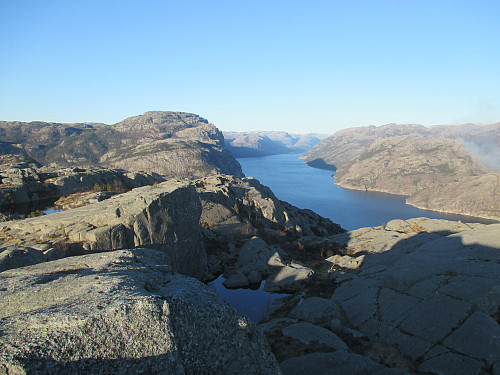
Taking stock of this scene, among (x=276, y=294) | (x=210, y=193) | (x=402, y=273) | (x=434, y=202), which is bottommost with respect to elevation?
(x=434, y=202)

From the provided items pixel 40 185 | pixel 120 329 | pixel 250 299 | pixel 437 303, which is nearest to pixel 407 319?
pixel 437 303

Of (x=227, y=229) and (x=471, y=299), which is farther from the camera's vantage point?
(x=227, y=229)

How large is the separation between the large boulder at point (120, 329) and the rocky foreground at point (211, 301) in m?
0.02

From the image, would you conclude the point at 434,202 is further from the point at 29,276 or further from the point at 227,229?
the point at 29,276

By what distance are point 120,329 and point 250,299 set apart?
1752cm

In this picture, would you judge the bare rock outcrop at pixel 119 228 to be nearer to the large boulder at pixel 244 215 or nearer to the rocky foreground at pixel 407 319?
the rocky foreground at pixel 407 319

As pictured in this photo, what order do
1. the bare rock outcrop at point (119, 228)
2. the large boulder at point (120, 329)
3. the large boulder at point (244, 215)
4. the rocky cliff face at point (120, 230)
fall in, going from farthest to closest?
the large boulder at point (244, 215)
the bare rock outcrop at point (119, 228)
the rocky cliff face at point (120, 230)
the large boulder at point (120, 329)

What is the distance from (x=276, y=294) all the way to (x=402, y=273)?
9536 millimetres

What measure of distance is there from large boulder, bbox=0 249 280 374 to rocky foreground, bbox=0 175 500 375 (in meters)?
0.02

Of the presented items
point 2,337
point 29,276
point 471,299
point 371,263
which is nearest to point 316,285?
point 371,263

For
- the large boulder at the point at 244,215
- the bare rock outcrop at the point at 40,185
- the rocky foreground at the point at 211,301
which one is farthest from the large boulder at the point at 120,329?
the large boulder at the point at 244,215

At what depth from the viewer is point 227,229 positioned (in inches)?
1372

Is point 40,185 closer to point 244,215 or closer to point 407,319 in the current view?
point 244,215

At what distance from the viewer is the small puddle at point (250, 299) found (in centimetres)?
1978
